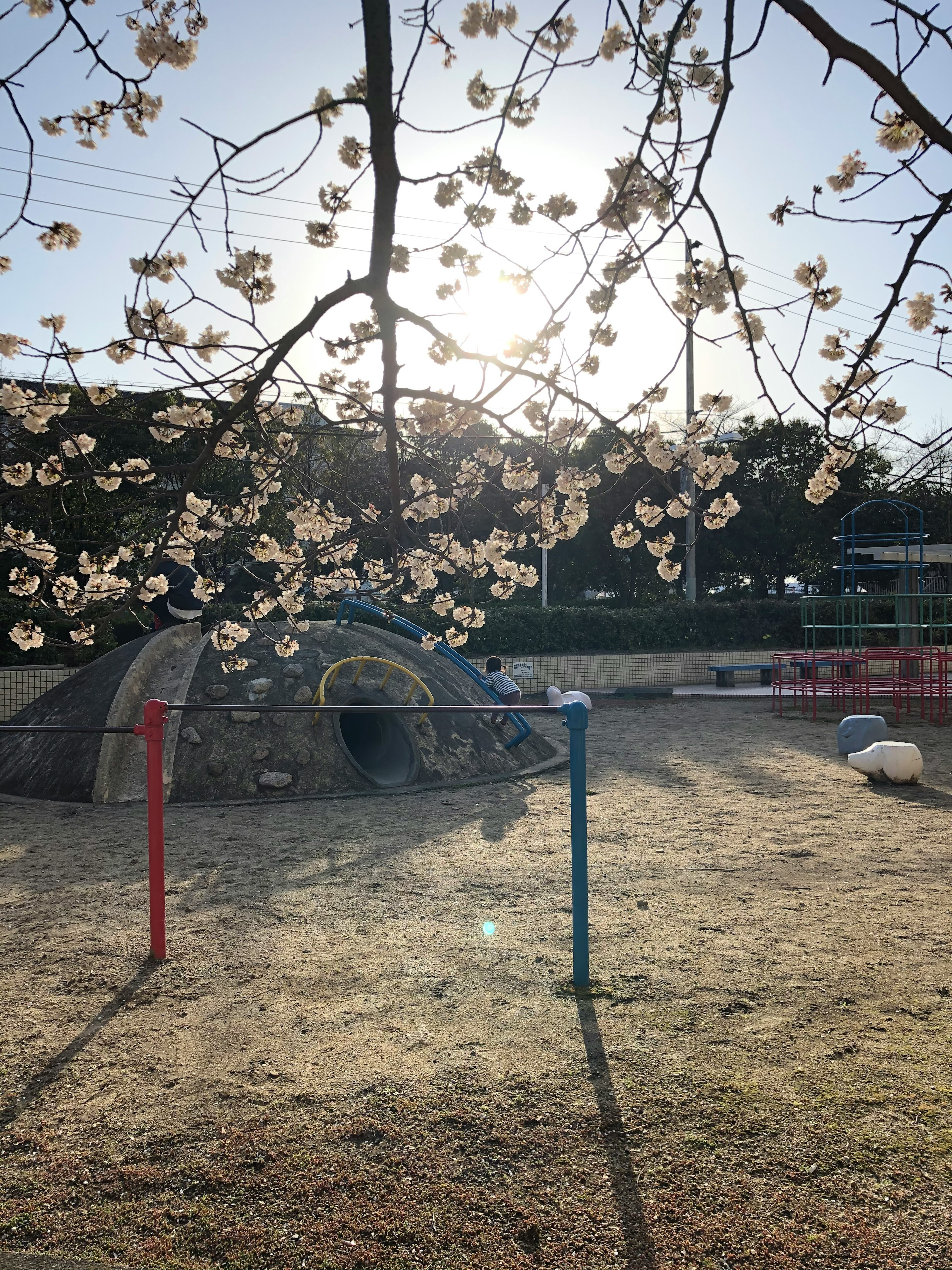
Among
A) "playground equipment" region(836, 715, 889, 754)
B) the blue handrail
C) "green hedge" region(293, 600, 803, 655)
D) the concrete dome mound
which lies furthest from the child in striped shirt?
"green hedge" region(293, 600, 803, 655)

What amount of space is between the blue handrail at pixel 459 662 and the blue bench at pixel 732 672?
9.01 metres

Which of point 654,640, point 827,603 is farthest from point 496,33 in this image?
point 827,603

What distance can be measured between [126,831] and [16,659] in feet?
31.6

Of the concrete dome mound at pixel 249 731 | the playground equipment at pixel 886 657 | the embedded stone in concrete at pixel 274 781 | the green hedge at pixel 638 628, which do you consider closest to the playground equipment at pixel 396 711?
the embedded stone in concrete at pixel 274 781

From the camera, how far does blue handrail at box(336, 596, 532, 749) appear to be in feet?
33.5

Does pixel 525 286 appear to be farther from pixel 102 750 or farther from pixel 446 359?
pixel 102 750

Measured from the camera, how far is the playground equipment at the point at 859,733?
399 inches

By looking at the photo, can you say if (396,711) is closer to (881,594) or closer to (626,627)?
(881,594)

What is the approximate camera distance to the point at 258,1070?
10.8ft

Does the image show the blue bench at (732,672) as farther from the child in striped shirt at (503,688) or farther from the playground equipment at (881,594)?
the child in striped shirt at (503,688)

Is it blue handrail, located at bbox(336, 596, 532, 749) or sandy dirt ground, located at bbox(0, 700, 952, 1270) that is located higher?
blue handrail, located at bbox(336, 596, 532, 749)

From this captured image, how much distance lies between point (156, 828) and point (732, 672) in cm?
1731

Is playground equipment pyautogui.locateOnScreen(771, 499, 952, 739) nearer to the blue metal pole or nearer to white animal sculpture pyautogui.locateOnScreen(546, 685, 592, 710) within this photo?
white animal sculpture pyautogui.locateOnScreen(546, 685, 592, 710)

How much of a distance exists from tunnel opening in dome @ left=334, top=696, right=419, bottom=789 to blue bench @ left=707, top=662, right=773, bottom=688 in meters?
10.3
